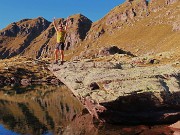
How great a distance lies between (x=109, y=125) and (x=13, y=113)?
23118 millimetres

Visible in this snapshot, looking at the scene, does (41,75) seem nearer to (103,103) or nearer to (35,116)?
(35,116)

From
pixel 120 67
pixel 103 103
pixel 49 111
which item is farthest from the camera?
pixel 49 111

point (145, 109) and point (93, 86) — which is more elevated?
point (93, 86)

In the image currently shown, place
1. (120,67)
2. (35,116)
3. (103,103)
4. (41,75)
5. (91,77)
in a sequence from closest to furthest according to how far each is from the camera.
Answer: (103,103) < (91,77) < (120,67) < (35,116) < (41,75)

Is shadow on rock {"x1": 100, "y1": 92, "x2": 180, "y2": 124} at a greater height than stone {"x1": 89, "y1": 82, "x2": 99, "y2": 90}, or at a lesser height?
lesser

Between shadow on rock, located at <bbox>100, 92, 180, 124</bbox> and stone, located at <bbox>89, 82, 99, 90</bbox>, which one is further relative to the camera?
stone, located at <bbox>89, 82, 99, 90</bbox>

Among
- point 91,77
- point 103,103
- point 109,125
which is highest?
point 91,77

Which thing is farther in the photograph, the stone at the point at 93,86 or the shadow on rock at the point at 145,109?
the stone at the point at 93,86

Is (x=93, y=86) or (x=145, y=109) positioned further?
(x=93, y=86)

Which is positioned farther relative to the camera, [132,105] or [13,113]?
[13,113]

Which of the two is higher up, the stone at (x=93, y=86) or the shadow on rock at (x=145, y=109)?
the stone at (x=93, y=86)

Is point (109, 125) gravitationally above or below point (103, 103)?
below

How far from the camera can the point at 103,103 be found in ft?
97.0

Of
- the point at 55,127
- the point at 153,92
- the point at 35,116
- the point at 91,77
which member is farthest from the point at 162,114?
the point at 35,116
